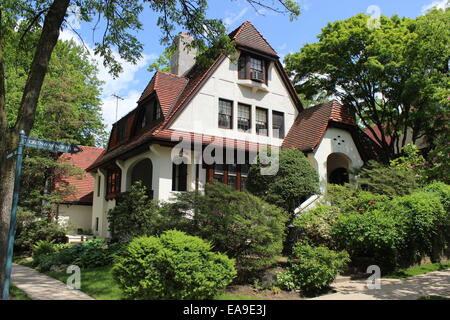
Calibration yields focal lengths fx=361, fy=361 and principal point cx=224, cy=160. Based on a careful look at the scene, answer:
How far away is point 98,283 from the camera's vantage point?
9727 millimetres

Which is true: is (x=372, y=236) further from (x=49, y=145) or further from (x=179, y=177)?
(x=49, y=145)

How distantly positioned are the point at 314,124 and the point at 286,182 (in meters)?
5.54

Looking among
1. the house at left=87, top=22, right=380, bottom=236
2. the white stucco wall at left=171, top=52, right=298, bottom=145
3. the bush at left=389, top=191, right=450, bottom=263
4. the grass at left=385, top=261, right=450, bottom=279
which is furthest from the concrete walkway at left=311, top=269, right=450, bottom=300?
the white stucco wall at left=171, top=52, right=298, bottom=145

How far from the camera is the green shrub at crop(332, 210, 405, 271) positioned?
1068 centimetres

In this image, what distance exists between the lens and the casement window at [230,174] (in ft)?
54.9

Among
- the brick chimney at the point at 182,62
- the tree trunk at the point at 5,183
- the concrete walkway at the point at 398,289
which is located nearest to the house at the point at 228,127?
the brick chimney at the point at 182,62

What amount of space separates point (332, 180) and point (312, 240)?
8.74 metres

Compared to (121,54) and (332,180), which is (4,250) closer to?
(121,54)

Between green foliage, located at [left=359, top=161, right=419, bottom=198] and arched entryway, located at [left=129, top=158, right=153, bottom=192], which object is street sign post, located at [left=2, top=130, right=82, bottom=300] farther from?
arched entryway, located at [left=129, top=158, right=153, bottom=192]

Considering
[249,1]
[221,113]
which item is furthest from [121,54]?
[221,113]

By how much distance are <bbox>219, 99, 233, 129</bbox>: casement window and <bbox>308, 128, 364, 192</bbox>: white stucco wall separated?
4.24 m

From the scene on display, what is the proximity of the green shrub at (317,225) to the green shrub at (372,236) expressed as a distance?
382mm

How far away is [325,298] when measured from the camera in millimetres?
8641

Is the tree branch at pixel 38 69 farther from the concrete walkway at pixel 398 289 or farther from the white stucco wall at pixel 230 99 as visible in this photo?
the concrete walkway at pixel 398 289
